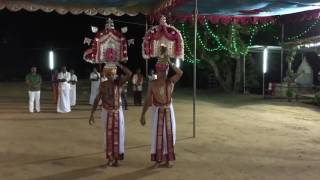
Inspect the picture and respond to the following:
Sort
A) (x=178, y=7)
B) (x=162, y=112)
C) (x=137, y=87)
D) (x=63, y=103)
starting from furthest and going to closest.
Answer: (x=137, y=87), (x=63, y=103), (x=178, y=7), (x=162, y=112)

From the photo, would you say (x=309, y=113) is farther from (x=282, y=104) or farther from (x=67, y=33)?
(x=67, y=33)

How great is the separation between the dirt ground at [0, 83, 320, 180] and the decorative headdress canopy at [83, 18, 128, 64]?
1876mm

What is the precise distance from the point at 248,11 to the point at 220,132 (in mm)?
3594

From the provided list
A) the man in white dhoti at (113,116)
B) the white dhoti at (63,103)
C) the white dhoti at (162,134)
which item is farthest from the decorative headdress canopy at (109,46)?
the white dhoti at (63,103)

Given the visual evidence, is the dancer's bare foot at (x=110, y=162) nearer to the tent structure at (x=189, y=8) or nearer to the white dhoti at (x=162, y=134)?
the white dhoti at (x=162, y=134)

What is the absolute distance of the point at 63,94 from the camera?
59.5ft

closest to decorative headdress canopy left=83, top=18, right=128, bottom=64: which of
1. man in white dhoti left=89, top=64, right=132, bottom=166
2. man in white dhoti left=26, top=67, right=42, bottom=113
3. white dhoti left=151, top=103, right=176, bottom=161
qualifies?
man in white dhoti left=89, top=64, right=132, bottom=166

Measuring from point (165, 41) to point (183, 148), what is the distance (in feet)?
7.38

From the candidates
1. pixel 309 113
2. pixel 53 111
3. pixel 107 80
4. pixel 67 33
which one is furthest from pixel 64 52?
pixel 107 80

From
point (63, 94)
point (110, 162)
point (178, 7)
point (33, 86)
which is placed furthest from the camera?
point (63, 94)

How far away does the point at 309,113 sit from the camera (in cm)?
1812

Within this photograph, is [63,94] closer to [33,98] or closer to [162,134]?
[33,98]

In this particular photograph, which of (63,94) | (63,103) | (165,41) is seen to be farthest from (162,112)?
(63,94)

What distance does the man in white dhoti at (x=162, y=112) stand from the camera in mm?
8492
